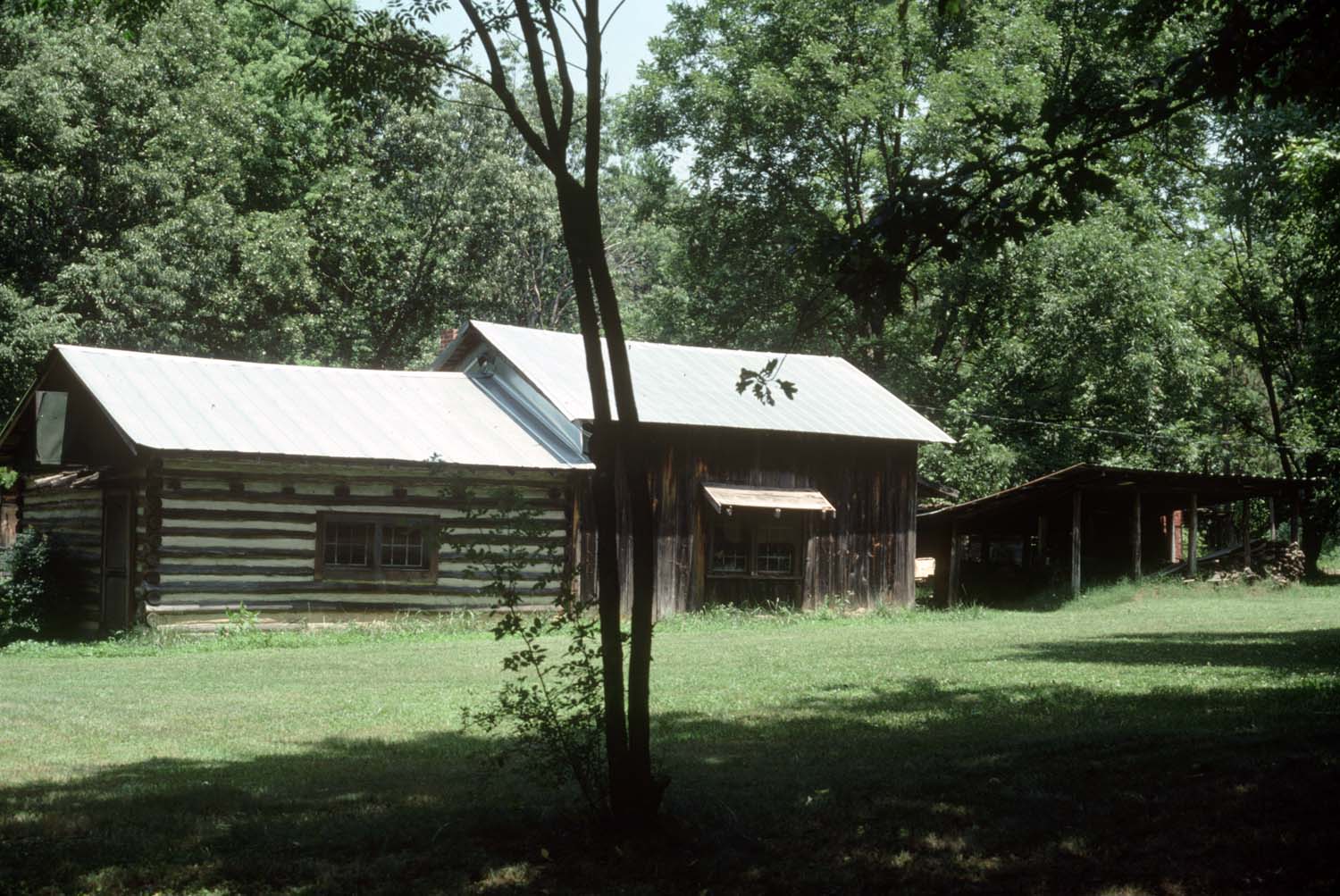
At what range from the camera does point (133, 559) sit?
21.4 m

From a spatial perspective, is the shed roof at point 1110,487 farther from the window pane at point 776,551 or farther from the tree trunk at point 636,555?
the tree trunk at point 636,555

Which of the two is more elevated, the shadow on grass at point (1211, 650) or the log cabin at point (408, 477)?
the log cabin at point (408, 477)

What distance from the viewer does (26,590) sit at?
22312 millimetres

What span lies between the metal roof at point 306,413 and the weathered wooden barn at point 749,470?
1.07 meters

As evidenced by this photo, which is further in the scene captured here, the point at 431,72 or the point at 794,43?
the point at 794,43

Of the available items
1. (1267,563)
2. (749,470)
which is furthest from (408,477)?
(1267,563)

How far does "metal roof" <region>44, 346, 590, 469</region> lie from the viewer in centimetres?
2162

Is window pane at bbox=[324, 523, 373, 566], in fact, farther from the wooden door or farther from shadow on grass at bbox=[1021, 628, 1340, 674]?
shadow on grass at bbox=[1021, 628, 1340, 674]

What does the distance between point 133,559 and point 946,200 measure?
57.5 feet

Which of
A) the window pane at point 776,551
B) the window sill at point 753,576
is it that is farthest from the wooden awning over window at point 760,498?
the window sill at point 753,576

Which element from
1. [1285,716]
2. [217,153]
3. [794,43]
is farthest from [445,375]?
[1285,716]

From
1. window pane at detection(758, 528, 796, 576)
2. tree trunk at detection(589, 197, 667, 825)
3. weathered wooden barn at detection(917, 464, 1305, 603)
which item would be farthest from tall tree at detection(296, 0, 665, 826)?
weathered wooden barn at detection(917, 464, 1305, 603)

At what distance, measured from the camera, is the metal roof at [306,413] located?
851 inches

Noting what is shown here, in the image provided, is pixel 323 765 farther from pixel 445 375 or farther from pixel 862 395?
pixel 862 395
